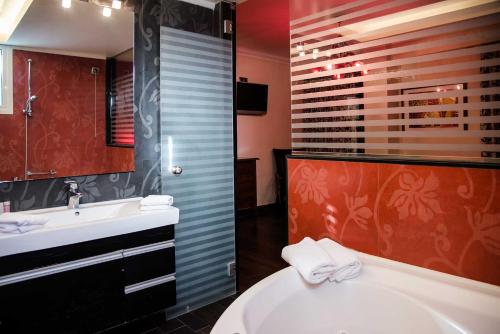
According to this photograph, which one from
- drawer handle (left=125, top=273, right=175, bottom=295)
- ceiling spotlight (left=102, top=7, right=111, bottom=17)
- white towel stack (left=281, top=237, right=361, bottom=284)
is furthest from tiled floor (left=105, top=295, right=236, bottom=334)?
ceiling spotlight (left=102, top=7, right=111, bottom=17)

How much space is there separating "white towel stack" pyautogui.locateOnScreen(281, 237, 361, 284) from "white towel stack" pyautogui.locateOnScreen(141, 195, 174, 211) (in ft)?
2.77

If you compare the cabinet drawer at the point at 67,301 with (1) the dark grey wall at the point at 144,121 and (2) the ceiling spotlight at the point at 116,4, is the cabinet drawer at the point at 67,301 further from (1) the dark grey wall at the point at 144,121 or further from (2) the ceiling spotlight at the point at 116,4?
(2) the ceiling spotlight at the point at 116,4

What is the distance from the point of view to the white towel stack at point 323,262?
1.81 m

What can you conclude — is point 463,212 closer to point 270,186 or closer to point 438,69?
point 438,69

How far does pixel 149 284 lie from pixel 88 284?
379 mm

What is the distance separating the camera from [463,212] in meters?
1.65

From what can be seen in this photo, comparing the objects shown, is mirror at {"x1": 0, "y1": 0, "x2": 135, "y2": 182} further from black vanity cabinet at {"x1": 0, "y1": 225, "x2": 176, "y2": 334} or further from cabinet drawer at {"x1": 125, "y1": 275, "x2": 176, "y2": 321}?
cabinet drawer at {"x1": 125, "y1": 275, "x2": 176, "y2": 321}

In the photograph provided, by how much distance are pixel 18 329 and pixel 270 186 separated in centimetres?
478

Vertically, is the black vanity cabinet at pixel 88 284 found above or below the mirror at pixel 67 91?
below

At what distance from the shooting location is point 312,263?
1816 millimetres

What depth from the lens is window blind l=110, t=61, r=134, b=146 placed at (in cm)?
247

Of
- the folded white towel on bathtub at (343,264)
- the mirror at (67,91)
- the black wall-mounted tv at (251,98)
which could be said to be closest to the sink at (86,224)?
the mirror at (67,91)

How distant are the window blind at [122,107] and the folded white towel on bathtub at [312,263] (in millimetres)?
1387

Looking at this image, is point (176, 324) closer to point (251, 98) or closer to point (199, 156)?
point (199, 156)
